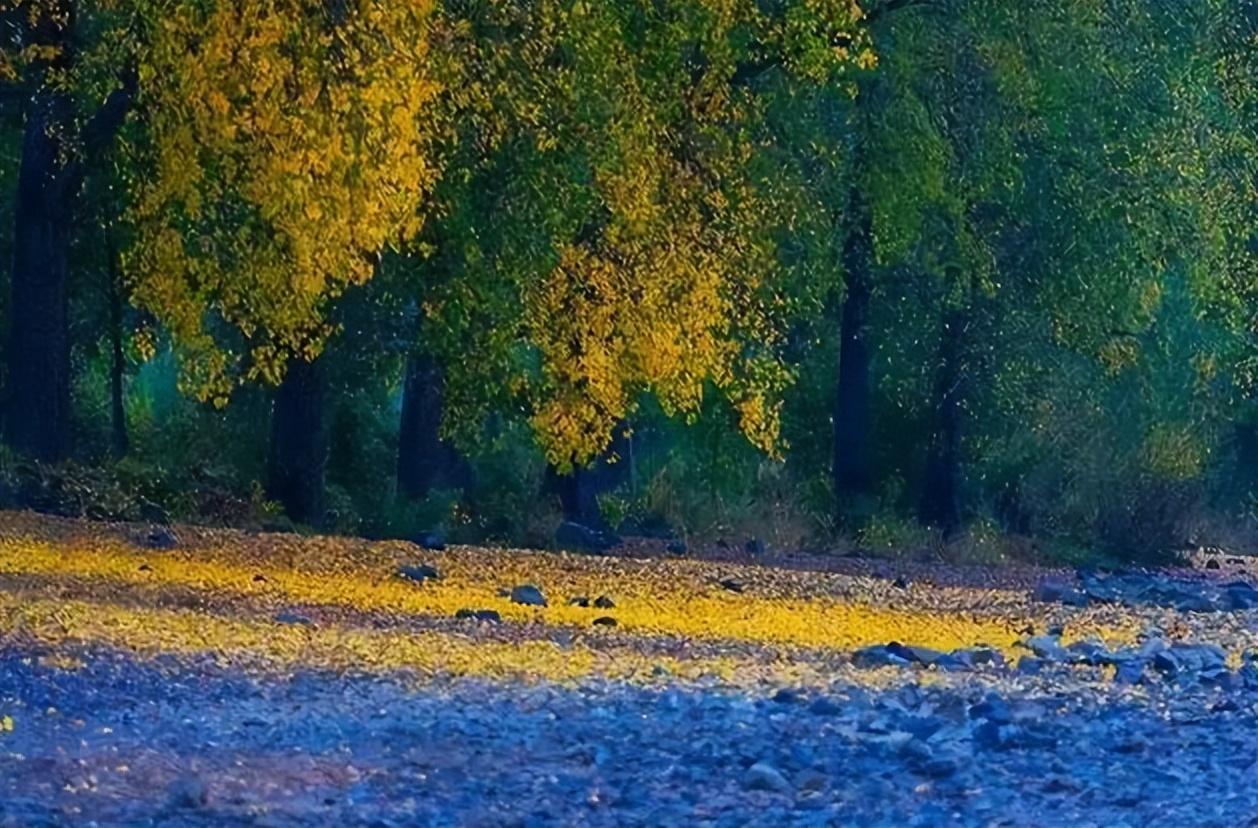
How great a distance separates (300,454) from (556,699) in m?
12.4

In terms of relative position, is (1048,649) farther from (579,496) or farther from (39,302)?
(579,496)

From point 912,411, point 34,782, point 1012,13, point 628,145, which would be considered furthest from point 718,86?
point 34,782

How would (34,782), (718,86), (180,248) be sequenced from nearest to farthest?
1. (34,782)
2. (180,248)
3. (718,86)

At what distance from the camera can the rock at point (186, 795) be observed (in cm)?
929

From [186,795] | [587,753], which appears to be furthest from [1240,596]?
[186,795]

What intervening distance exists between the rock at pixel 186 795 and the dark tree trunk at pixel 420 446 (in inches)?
670

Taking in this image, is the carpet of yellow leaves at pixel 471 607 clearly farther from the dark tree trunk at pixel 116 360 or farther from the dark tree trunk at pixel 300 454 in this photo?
the dark tree trunk at pixel 116 360

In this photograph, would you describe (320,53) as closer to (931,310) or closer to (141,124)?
(141,124)

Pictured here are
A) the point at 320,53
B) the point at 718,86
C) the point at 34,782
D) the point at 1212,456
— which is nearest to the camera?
the point at 34,782

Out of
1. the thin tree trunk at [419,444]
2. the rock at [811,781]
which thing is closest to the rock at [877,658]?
the rock at [811,781]

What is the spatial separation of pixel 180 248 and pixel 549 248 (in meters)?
3.98

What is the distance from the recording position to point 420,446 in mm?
27297

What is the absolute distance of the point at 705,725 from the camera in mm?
12062

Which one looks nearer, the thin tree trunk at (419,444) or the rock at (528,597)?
the rock at (528,597)
